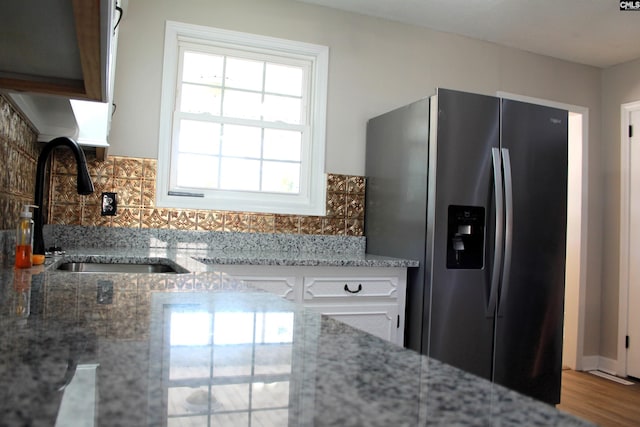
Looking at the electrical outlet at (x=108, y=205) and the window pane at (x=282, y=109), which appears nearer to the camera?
the electrical outlet at (x=108, y=205)

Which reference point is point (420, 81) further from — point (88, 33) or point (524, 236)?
point (88, 33)

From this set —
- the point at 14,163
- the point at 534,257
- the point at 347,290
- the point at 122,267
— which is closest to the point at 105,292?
the point at 14,163

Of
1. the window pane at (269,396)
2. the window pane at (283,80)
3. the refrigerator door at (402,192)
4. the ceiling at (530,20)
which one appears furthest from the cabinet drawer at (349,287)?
the window pane at (269,396)

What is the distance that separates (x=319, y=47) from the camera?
323 centimetres

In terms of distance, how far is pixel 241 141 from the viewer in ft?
10.2

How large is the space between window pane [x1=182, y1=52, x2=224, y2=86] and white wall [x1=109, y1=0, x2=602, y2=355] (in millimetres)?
174

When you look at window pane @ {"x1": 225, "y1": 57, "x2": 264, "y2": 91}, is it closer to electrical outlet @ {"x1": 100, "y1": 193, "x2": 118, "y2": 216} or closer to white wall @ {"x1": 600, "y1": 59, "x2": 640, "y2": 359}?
electrical outlet @ {"x1": 100, "y1": 193, "x2": 118, "y2": 216}

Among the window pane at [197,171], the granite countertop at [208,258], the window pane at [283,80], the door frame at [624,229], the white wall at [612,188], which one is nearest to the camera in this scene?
the granite countertop at [208,258]

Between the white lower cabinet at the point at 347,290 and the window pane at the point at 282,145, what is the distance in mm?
952

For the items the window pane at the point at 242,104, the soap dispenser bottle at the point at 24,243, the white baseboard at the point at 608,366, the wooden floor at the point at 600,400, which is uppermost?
the window pane at the point at 242,104

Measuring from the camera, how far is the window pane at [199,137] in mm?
2986

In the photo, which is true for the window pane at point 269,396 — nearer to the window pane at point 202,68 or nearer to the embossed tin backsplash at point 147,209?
the embossed tin backsplash at point 147,209

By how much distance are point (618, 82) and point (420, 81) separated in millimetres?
1827

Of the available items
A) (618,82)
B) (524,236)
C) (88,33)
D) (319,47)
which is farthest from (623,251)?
(88,33)
